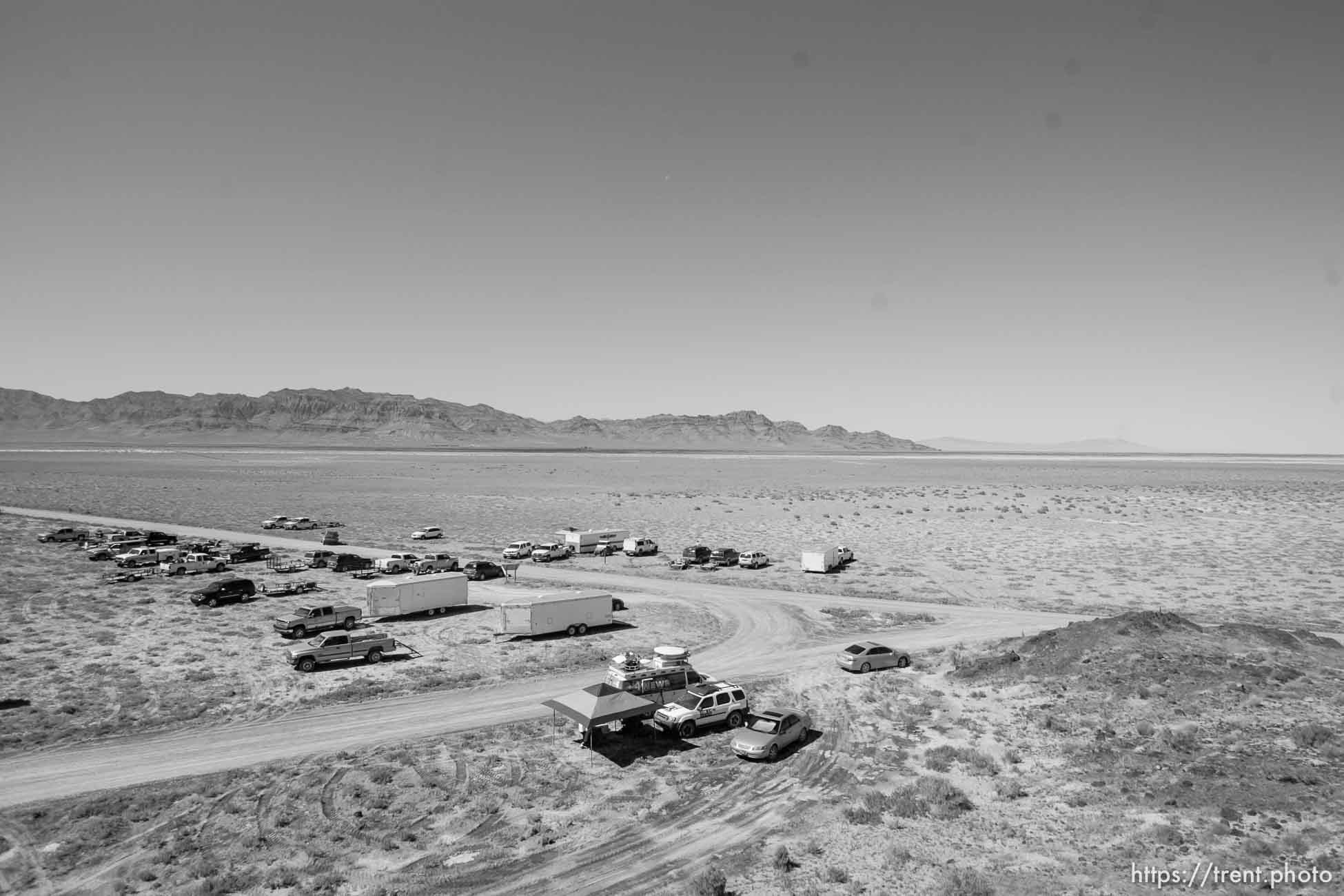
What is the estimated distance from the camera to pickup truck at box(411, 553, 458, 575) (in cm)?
4850

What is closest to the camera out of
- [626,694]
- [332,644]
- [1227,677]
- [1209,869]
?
[1209,869]

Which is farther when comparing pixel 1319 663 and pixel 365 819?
pixel 1319 663

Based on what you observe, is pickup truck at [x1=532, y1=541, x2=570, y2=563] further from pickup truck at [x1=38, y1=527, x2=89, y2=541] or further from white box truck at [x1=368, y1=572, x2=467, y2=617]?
pickup truck at [x1=38, y1=527, x2=89, y2=541]

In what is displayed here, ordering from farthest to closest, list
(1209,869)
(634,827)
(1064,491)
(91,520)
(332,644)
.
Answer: (1064,491), (91,520), (332,644), (634,827), (1209,869)

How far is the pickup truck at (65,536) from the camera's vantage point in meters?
61.0

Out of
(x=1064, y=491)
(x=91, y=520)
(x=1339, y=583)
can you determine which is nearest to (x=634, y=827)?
(x=1339, y=583)

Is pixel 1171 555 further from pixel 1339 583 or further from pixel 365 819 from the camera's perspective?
pixel 365 819

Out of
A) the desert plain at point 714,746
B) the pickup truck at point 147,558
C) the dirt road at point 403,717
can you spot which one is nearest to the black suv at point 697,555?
the desert plain at point 714,746

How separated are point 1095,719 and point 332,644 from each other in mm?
31235

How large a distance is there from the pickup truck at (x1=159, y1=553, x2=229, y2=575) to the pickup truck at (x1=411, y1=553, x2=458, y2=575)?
14.9 metres

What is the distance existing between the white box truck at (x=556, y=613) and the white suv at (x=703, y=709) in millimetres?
12099

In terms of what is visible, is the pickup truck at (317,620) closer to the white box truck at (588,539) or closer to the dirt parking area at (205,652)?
the dirt parking area at (205,652)

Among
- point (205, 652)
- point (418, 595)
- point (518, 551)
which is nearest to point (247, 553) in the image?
point (518, 551)

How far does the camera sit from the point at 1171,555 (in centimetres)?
5934
